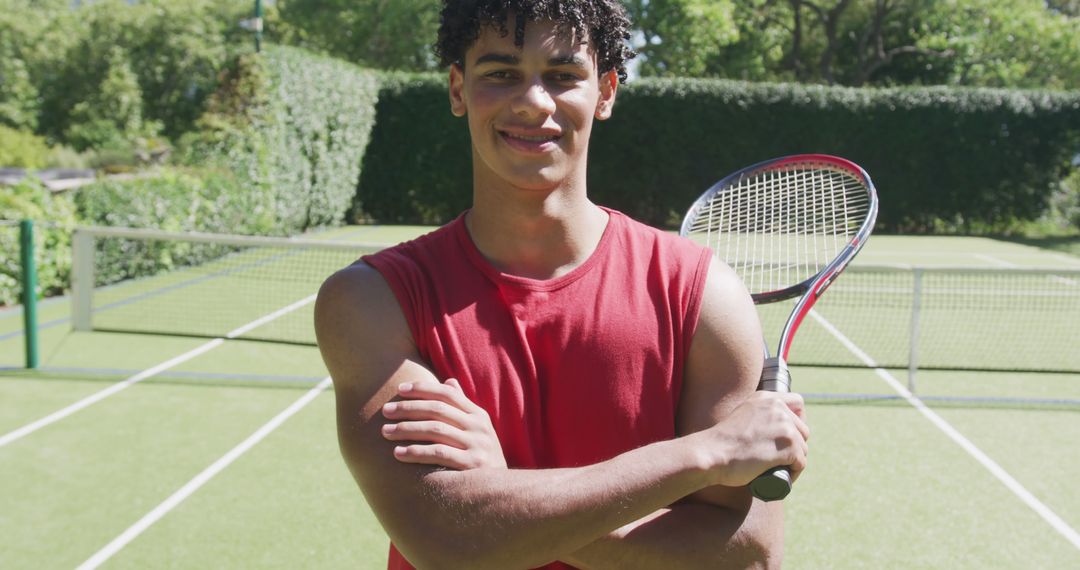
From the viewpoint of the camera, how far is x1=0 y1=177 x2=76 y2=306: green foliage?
1106 centimetres

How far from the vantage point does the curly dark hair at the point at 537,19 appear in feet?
5.93

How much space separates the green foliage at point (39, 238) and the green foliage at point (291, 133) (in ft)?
13.7

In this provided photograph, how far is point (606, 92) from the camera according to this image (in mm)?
2041

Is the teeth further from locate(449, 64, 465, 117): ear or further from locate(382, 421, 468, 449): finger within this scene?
locate(382, 421, 468, 449): finger

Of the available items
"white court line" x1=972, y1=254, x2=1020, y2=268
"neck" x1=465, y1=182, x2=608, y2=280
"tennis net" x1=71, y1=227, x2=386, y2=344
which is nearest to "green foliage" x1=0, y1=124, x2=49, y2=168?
"tennis net" x1=71, y1=227, x2=386, y2=344

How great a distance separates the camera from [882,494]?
236 inches

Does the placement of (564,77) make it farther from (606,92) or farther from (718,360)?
(718,360)

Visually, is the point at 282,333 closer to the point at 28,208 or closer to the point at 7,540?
the point at 28,208

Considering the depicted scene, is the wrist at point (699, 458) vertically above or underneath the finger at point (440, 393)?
underneath

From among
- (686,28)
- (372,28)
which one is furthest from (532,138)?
(372,28)

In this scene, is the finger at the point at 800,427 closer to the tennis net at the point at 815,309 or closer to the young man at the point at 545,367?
the young man at the point at 545,367

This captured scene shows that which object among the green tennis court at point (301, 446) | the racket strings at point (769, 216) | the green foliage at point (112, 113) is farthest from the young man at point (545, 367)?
the green foliage at point (112, 113)

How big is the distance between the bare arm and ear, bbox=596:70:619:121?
420mm

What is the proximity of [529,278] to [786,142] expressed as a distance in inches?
882
